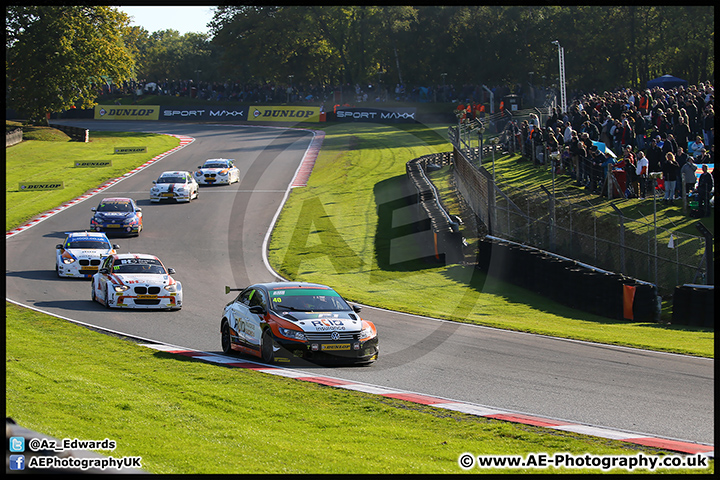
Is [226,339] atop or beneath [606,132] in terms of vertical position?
beneath

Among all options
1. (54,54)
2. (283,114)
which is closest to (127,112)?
(54,54)

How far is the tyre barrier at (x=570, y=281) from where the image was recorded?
61.5ft

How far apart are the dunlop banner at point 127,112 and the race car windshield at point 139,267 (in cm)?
5626

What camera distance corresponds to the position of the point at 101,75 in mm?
64125

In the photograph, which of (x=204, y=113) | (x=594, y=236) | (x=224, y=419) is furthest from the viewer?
(x=204, y=113)

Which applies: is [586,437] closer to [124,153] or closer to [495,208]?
[495,208]

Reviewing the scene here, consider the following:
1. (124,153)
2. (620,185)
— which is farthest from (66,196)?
(620,185)

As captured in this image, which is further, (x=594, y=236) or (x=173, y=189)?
(x=173, y=189)

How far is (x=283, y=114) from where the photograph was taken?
6969cm

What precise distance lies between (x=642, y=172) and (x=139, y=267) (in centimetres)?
1460

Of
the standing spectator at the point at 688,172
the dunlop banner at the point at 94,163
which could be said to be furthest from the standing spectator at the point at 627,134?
the dunlop banner at the point at 94,163

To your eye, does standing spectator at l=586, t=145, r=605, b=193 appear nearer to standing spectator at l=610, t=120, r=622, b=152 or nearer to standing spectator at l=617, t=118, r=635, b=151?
standing spectator at l=617, t=118, r=635, b=151

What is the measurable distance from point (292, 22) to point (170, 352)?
253 feet

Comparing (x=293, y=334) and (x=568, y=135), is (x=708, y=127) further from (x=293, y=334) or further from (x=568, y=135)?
(x=293, y=334)
